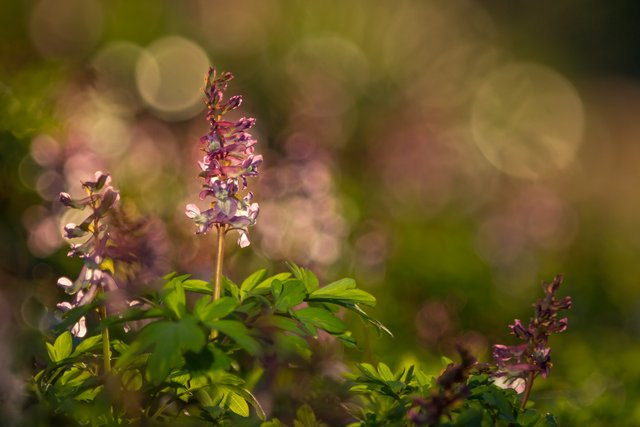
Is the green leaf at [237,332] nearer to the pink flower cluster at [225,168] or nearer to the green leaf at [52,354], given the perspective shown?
the pink flower cluster at [225,168]

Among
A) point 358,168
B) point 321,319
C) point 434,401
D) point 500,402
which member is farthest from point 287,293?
point 358,168

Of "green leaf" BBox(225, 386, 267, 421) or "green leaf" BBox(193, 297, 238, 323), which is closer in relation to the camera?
"green leaf" BBox(193, 297, 238, 323)

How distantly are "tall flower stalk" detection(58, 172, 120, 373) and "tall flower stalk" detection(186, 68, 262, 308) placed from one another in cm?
27

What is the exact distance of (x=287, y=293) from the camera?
2.45 meters

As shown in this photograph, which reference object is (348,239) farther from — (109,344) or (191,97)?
(191,97)

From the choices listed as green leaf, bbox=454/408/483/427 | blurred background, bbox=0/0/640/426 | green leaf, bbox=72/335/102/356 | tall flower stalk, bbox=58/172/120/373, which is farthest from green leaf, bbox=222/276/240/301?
green leaf, bbox=454/408/483/427

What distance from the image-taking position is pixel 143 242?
8.98 ft

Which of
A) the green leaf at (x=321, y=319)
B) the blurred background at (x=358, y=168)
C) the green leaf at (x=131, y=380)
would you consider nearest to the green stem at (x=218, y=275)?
the green leaf at (x=321, y=319)

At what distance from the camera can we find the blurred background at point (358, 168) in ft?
16.4

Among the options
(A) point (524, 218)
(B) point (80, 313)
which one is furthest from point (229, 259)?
(A) point (524, 218)

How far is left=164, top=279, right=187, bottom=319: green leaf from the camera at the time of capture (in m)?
2.24

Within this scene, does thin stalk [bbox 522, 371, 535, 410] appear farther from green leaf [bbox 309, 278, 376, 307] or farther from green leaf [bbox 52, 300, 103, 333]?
green leaf [bbox 52, 300, 103, 333]

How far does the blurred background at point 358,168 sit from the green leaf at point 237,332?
84 centimetres

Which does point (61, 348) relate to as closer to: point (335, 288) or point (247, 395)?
point (247, 395)
